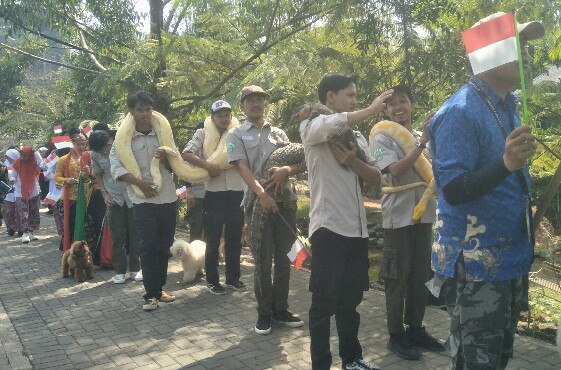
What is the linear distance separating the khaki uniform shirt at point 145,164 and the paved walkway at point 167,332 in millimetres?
1184

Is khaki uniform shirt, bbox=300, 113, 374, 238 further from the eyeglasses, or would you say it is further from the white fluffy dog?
the white fluffy dog

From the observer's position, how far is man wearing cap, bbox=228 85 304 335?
202 inches

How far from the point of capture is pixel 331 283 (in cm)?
392

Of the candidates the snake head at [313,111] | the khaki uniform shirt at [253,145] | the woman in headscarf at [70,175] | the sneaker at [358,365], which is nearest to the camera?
the snake head at [313,111]

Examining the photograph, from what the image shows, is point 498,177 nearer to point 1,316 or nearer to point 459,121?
point 459,121

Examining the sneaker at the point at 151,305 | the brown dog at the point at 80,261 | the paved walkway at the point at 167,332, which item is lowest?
the paved walkway at the point at 167,332

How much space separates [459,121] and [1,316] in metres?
5.39

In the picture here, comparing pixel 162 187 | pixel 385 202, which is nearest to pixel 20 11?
pixel 162 187

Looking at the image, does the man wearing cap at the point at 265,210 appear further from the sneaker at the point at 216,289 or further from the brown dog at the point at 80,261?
the brown dog at the point at 80,261

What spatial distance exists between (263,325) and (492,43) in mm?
3353

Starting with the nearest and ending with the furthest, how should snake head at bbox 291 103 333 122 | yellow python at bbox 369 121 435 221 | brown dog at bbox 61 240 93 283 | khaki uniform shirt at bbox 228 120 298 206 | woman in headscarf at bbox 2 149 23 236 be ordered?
snake head at bbox 291 103 333 122
yellow python at bbox 369 121 435 221
khaki uniform shirt at bbox 228 120 298 206
brown dog at bbox 61 240 93 283
woman in headscarf at bbox 2 149 23 236

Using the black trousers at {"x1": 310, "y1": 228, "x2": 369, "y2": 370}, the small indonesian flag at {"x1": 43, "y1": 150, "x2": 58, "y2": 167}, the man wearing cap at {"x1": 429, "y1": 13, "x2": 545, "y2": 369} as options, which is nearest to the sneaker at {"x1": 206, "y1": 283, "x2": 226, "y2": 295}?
the black trousers at {"x1": 310, "y1": 228, "x2": 369, "y2": 370}

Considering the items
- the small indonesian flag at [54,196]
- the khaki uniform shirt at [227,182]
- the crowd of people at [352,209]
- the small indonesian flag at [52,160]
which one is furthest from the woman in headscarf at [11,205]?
the khaki uniform shirt at [227,182]

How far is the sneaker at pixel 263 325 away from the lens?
520cm
